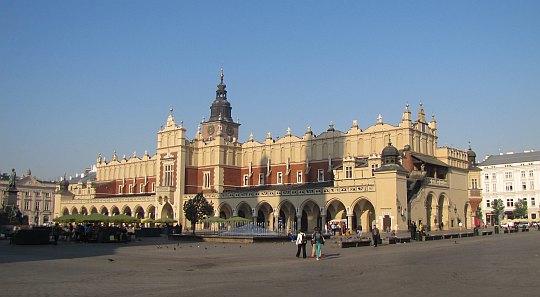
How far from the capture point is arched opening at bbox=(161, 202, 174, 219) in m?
73.2

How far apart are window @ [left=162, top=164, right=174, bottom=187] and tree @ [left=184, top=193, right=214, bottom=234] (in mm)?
9909

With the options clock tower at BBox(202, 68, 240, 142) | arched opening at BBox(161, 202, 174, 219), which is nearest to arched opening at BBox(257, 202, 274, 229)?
arched opening at BBox(161, 202, 174, 219)

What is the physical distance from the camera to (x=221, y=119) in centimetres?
9906

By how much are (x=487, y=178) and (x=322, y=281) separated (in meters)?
100

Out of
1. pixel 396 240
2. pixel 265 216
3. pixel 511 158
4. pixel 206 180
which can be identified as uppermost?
pixel 511 158

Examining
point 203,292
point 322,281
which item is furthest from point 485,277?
point 203,292

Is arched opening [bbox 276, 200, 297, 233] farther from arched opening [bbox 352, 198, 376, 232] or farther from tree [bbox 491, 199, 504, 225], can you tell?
tree [bbox 491, 199, 504, 225]

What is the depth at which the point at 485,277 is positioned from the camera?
51.5 feet

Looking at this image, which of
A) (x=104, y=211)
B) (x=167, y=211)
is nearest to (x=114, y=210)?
(x=104, y=211)

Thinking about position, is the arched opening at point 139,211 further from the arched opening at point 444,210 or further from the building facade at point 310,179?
the arched opening at point 444,210

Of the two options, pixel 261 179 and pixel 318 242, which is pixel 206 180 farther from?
pixel 318 242

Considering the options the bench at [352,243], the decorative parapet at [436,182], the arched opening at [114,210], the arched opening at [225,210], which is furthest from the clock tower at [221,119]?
the bench at [352,243]

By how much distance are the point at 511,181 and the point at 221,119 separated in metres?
54.8

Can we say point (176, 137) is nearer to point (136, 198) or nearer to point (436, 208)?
point (136, 198)
